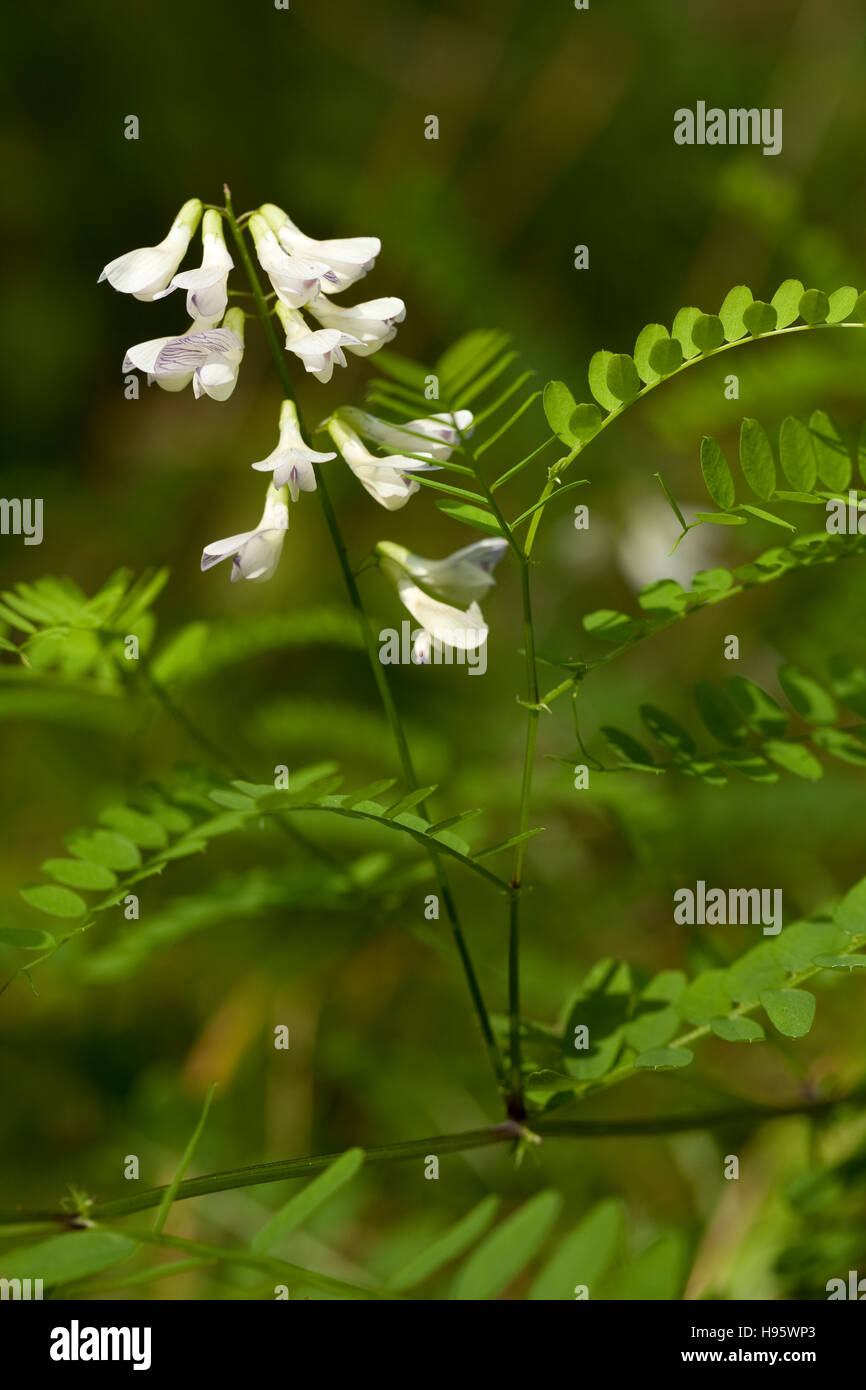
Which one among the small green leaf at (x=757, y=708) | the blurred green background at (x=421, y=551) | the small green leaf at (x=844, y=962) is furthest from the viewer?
the blurred green background at (x=421, y=551)

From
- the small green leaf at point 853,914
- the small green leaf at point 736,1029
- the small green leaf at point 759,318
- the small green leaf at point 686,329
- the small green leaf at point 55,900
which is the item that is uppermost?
the small green leaf at point 686,329

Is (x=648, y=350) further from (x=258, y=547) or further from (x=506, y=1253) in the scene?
(x=506, y=1253)

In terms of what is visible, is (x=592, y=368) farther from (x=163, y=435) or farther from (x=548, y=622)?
(x=163, y=435)

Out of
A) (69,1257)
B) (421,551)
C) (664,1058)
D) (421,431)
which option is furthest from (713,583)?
(421,551)

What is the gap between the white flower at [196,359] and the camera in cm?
71

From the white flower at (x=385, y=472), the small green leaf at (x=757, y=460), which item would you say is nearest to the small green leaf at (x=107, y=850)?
the white flower at (x=385, y=472)

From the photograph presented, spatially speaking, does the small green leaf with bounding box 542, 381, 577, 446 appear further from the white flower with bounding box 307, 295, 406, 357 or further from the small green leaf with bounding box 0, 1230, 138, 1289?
the small green leaf with bounding box 0, 1230, 138, 1289

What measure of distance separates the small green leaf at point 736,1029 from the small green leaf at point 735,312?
0.48m

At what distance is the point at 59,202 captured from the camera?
8.32 feet

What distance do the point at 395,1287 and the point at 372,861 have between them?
492mm

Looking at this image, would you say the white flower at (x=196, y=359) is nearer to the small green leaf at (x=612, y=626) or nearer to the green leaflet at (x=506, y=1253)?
the small green leaf at (x=612, y=626)

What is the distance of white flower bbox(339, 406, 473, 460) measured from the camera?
2.31 ft

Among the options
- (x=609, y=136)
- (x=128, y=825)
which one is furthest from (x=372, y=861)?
(x=609, y=136)
